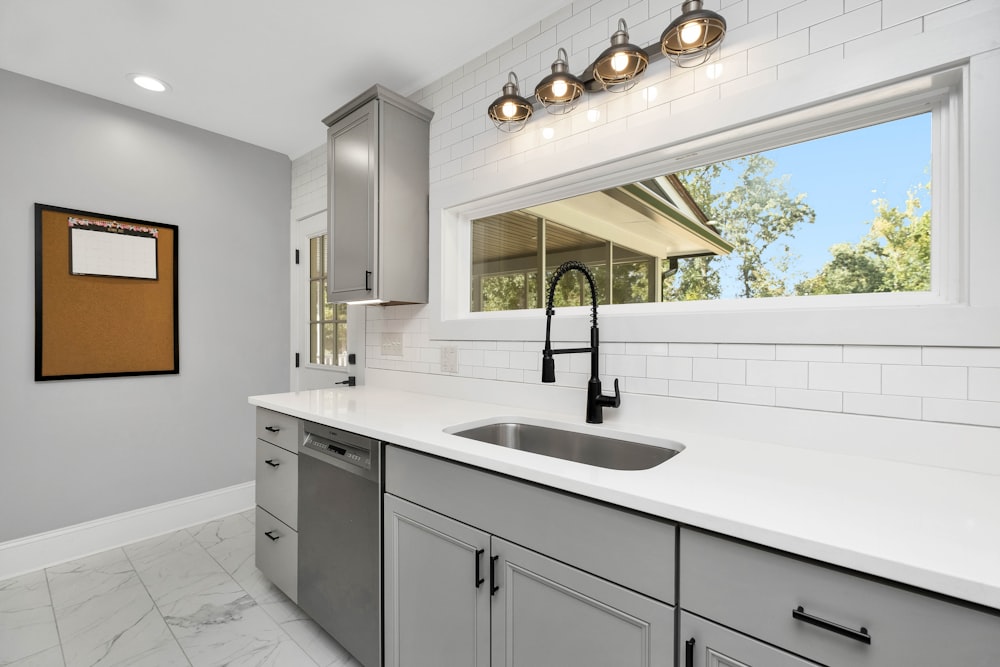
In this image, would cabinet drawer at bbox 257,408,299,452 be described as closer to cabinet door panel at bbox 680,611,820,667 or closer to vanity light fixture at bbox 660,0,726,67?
cabinet door panel at bbox 680,611,820,667

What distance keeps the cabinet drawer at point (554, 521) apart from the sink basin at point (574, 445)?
275 millimetres

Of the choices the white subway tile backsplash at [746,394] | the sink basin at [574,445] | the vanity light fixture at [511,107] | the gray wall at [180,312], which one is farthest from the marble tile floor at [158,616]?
the vanity light fixture at [511,107]

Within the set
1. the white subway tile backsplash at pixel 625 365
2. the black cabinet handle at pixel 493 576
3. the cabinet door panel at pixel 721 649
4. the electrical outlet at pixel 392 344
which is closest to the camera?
the cabinet door panel at pixel 721 649

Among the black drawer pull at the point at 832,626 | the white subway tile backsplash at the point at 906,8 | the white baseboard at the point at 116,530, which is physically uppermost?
the white subway tile backsplash at the point at 906,8

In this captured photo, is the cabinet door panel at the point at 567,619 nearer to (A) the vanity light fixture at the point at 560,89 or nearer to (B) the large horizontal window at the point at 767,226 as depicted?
(B) the large horizontal window at the point at 767,226

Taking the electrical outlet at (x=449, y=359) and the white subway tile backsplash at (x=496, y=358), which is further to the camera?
the electrical outlet at (x=449, y=359)

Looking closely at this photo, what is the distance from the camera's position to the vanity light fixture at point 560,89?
5.44 feet

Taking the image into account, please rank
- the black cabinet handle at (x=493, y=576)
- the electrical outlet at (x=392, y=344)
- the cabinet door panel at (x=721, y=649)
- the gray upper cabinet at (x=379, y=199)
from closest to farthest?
the cabinet door panel at (x=721, y=649), the black cabinet handle at (x=493, y=576), the gray upper cabinet at (x=379, y=199), the electrical outlet at (x=392, y=344)

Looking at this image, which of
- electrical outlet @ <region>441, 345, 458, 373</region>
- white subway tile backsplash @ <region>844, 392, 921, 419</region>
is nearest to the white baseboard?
electrical outlet @ <region>441, 345, 458, 373</region>

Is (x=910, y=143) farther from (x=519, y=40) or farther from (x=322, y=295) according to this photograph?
(x=322, y=295)

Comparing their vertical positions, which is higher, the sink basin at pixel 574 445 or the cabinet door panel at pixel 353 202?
the cabinet door panel at pixel 353 202

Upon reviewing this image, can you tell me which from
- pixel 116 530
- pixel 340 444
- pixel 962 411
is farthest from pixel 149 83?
pixel 962 411

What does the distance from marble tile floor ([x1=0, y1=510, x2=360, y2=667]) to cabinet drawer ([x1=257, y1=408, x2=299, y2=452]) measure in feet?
2.50

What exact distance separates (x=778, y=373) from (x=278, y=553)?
219 centimetres
